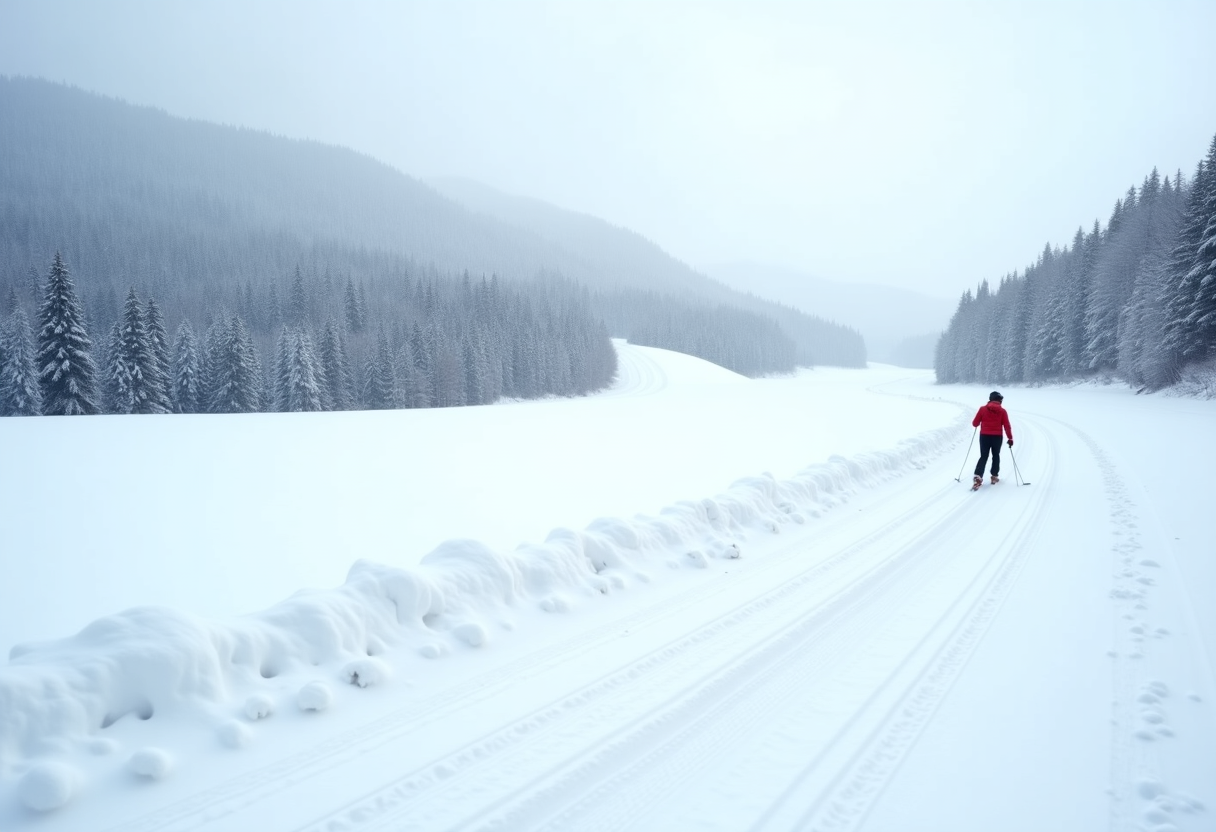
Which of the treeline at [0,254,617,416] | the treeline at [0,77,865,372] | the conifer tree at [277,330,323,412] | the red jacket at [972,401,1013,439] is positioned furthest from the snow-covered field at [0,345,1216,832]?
the treeline at [0,77,865,372]

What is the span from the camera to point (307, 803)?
8.52ft

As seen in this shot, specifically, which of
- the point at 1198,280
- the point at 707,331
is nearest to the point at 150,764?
the point at 1198,280

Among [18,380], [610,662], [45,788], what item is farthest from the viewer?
[18,380]

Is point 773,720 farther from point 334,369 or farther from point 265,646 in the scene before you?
point 334,369

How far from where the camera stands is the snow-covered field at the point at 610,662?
2.68 metres

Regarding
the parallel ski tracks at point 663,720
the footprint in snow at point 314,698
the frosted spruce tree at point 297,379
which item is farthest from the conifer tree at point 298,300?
the parallel ski tracks at point 663,720

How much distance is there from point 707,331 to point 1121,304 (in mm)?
78041

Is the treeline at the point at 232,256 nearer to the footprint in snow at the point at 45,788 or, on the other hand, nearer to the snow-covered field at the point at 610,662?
the snow-covered field at the point at 610,662

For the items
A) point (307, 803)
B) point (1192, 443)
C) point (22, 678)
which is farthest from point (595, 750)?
point (1192, 443)

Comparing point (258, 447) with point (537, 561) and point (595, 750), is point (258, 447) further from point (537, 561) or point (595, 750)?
point (595, 750)

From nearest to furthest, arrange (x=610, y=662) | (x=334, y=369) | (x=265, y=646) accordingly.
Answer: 1. (x=265, y=646)
2. (x=610, y=662)
3. (x=334, y=369)

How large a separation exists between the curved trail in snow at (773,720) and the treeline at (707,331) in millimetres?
110026

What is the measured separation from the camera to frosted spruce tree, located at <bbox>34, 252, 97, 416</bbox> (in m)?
30.7

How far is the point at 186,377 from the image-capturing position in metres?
44.9
